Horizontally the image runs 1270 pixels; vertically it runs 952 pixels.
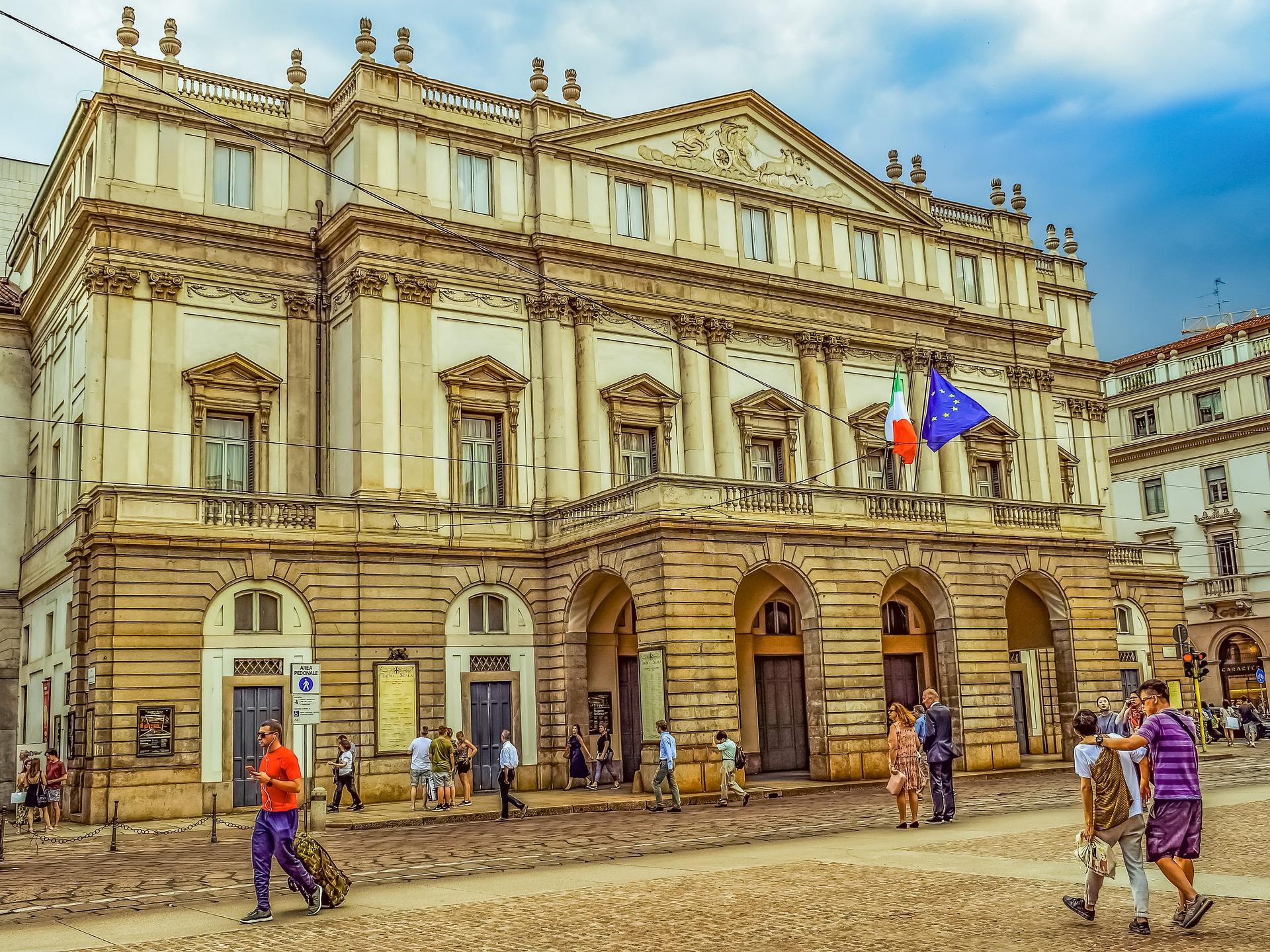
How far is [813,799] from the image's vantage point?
27.6 metres

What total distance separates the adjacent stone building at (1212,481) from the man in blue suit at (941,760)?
42.4 m

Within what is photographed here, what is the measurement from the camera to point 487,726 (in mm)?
32969

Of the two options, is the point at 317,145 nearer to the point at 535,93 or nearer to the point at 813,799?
the point at 535,93

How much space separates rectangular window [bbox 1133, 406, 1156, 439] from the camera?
63.4 meters

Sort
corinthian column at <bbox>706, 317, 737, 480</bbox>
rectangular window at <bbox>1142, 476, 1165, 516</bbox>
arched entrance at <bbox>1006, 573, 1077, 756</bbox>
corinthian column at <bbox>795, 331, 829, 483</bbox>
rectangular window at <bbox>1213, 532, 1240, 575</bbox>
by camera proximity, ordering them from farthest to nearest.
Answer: rectangular window at <bbox>1142, 476, 1165, 516</bbox> → rectangular window at <bbox>1213, 532, 1240, 575</bbox> → corinthian column at <bbox>795, 331, 829, 483</bbox> → corinthian column at <bbox>706, 317, 737, 480</bbox> → arched entrance at <bbox>1006, 573, 1077, 756</bbox>

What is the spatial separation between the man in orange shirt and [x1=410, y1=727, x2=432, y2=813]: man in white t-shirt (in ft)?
48.7

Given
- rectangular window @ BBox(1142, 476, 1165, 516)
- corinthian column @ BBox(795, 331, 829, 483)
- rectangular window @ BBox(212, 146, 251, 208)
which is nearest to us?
rectangular window @ BBox(212, 146, 251, 208)

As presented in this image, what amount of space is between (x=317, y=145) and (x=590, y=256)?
318 inches

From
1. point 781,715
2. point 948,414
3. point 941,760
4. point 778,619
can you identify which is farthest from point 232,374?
point 941,760

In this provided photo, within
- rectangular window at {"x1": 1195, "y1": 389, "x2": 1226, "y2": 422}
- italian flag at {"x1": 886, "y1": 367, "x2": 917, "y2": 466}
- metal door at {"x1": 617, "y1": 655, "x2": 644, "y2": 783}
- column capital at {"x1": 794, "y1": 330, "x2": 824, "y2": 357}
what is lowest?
metal door at {"x1": 617, "y1": 655, "x2": 644, "y2": 783}

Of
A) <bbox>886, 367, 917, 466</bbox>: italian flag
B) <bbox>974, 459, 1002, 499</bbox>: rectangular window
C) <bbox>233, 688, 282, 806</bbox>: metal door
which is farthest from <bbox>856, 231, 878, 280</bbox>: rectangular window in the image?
<bbox>233, 688, 282, 806</bbox>: metal door

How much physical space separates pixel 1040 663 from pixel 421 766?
22542mm

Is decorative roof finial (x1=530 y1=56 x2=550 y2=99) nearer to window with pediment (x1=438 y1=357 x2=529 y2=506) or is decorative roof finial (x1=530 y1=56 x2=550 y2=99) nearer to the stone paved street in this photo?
window with pediment (x1=438 y1=357 x2=529 y2=506)

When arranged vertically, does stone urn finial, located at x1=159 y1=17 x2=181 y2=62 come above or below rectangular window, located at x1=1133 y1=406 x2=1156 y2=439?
above
